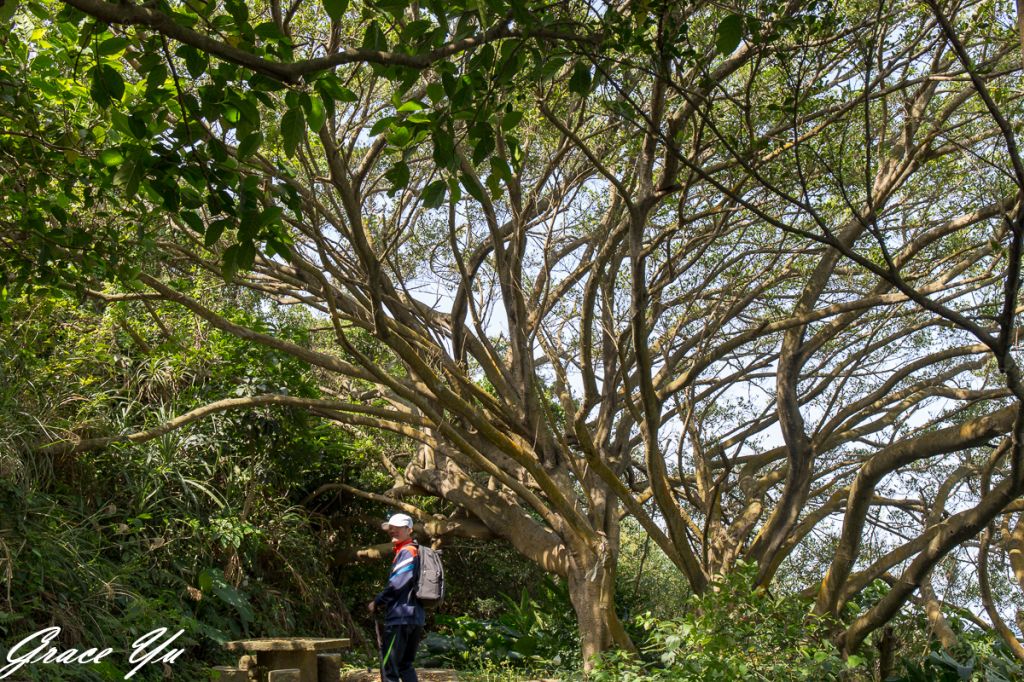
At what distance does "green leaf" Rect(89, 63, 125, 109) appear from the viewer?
12.8 ft

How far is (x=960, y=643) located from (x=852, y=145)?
15.0 feet

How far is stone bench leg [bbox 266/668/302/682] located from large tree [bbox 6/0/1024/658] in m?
2.37

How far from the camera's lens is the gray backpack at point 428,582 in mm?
7180

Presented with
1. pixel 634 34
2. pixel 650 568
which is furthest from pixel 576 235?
pixel 650 568

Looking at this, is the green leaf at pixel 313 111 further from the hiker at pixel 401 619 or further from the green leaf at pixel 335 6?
the hiker at pixel 401 619

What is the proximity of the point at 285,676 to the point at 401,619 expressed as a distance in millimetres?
963

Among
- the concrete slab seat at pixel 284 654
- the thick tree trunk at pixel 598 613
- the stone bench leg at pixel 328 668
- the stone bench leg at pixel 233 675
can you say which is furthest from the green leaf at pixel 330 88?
the thick tree trunk at pixel 598 613

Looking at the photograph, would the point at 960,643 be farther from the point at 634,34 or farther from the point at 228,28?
the point at 228,28

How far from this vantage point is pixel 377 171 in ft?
37.4

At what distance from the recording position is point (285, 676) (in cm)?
657

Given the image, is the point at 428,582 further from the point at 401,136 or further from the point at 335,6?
the point at 335,6

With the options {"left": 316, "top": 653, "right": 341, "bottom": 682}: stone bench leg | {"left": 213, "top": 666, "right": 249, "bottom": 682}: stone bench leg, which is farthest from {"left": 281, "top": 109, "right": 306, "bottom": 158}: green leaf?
{"left": 316, "top": 653, "right": 341, "bottom": 682}: stone bench leg
